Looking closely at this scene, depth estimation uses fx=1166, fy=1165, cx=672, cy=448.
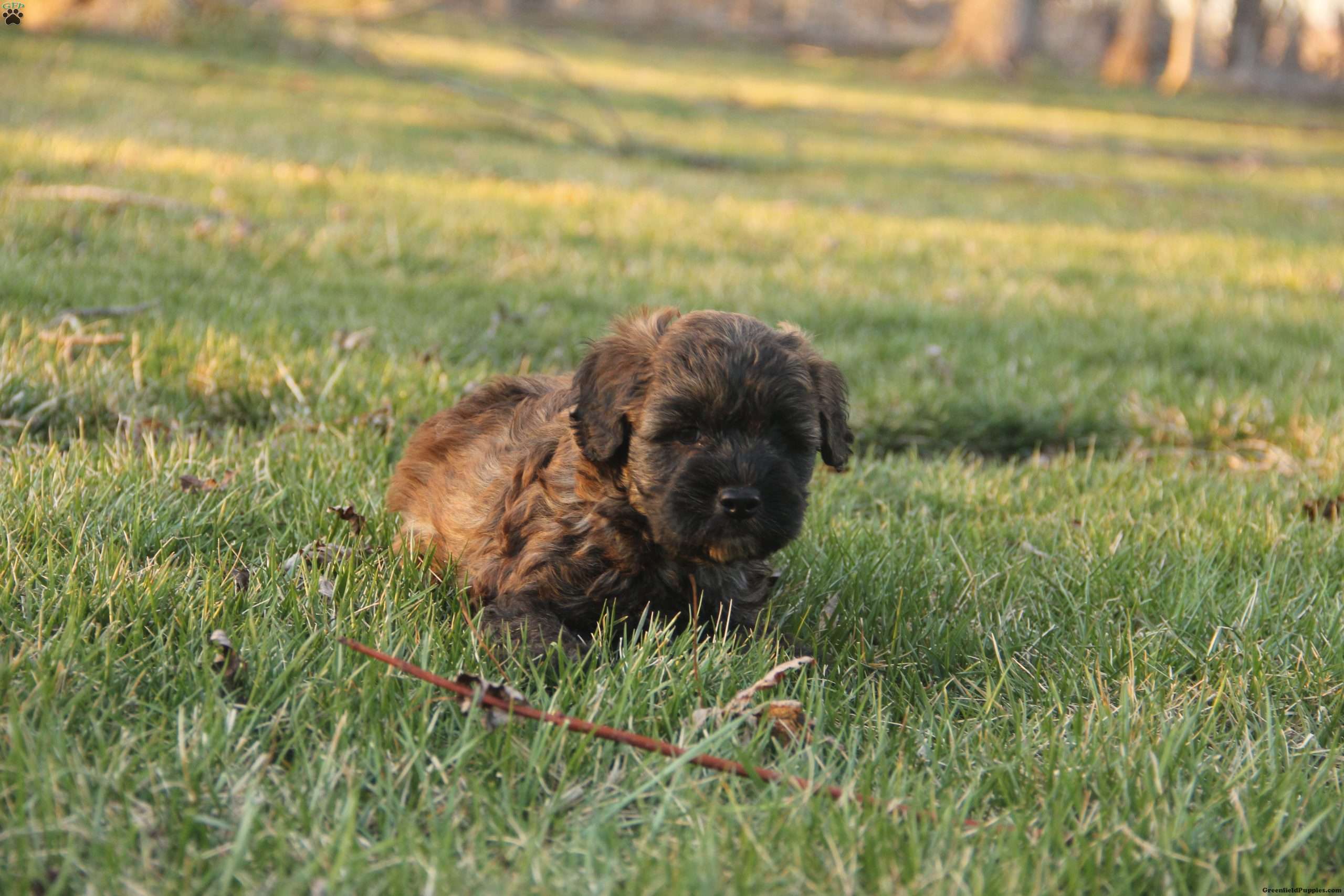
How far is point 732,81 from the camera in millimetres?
31734

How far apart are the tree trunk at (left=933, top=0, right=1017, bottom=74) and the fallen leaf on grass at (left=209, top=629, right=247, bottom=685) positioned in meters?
38.1

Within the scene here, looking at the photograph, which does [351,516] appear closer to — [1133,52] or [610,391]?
[610,391]

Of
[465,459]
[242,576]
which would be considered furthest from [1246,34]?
[242,576]

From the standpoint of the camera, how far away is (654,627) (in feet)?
9.93

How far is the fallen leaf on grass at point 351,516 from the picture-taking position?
378 centimetres

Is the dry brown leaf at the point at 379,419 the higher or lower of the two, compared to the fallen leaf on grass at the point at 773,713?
higher

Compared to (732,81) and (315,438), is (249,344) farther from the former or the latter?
(732,81)

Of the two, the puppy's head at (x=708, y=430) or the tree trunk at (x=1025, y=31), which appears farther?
the tree trunk at (x=1025, y=31)

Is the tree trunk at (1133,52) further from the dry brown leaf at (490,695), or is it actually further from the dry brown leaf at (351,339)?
the dry brown leaf at (490,695)

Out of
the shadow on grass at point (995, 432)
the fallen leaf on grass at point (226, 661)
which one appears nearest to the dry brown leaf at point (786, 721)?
the fallen leaf on grass at point (226, 661)

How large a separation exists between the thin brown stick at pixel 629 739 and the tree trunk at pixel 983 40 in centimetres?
3808

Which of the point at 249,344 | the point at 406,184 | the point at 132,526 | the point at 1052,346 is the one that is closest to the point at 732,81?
the point at 406,184

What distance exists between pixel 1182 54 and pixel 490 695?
47.7 m

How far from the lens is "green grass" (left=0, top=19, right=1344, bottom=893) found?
2.23 metres
